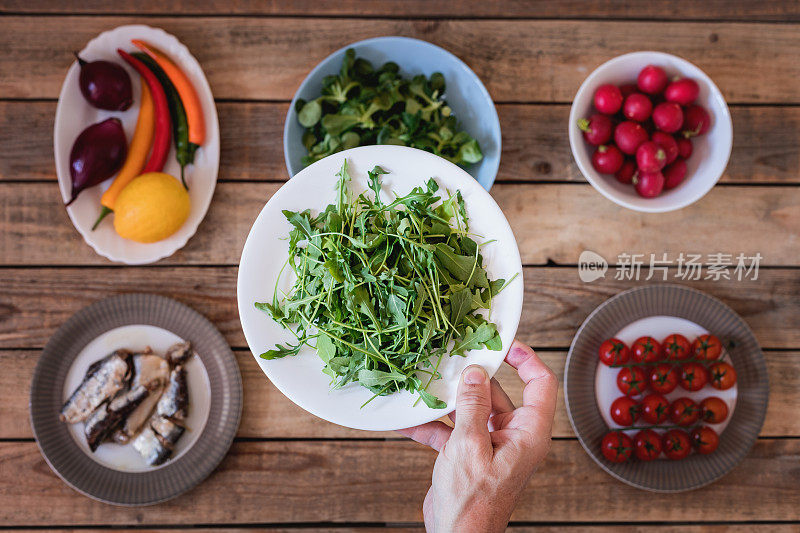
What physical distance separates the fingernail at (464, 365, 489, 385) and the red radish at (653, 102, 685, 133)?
0.63 meters

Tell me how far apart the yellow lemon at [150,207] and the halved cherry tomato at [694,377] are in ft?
3.35

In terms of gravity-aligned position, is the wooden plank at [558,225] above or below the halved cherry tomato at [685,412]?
above

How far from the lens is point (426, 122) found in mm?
1088

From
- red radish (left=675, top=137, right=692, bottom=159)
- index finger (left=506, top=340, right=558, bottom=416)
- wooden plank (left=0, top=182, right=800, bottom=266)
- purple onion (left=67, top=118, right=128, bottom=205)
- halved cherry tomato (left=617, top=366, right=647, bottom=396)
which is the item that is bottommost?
halved cherry tomato (left=617, top=366, right=647, bottom=396)

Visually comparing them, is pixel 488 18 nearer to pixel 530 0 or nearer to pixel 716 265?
pixel 530 0

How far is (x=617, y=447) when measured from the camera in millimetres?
1145

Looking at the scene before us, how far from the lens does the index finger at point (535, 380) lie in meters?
0.89

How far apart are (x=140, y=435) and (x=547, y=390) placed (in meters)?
0.78

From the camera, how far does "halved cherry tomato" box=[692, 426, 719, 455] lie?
45.4 inches

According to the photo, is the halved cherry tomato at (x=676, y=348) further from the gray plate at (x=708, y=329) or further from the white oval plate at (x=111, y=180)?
the white oval plate at (x=111, y=180)

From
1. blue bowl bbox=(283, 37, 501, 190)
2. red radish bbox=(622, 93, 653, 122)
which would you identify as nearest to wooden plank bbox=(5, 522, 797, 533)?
blue bowl bbox=(283, 37, 501, 190)

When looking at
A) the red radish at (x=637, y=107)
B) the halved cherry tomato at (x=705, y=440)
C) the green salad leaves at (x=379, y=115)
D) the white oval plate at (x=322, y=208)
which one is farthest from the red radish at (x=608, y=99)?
the halved cherry tomato at (x=705, y=440)

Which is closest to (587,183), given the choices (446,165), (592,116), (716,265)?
(592,116)

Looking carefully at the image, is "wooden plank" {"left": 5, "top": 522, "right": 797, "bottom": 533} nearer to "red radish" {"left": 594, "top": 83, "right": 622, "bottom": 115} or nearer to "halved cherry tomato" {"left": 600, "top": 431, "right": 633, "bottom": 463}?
"halved cherry tomato" {"left": 600, "top": 431, "right": 633, "bottom": 463}
